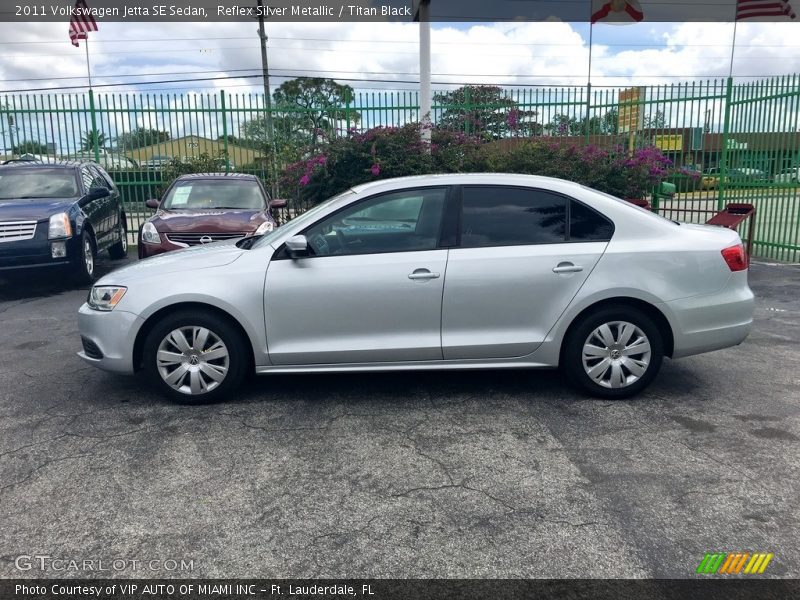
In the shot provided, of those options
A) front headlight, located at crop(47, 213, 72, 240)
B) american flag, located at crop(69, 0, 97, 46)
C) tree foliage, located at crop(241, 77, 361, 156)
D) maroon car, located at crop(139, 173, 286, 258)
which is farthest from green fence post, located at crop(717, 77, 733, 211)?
american flag, located at crop(69, 0, 97, 46)

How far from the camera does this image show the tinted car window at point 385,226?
4.83m

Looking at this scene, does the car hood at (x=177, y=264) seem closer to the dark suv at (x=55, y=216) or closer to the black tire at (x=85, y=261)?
the dark suv at (x=55, y=216)

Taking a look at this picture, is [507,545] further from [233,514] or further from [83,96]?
[83,96]

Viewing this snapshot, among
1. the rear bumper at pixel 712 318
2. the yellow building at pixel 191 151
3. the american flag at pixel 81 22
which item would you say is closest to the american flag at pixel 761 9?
the yellow building at pixel 191 151

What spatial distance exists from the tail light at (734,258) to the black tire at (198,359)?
348cm

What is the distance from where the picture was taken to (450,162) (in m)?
10.8

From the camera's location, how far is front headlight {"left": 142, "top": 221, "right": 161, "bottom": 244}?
8680 mm

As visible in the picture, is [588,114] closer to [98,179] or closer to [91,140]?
[98,179]

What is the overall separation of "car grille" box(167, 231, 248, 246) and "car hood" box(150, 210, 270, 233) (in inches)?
1.7

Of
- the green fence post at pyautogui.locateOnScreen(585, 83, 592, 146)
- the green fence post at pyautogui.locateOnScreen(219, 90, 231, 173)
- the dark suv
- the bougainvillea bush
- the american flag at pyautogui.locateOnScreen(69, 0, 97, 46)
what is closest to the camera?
the dark suv

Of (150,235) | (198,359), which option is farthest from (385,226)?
(150,235)

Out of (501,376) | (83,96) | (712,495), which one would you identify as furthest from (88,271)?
(712,495)

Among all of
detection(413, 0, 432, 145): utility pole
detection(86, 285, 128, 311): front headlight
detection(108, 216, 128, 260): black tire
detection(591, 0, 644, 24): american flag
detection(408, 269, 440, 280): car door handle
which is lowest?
detection(108, 216, 128, 260): black tire

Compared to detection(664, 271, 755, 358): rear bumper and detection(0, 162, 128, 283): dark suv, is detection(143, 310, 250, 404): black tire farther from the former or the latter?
detection(0, 162, 128, 283): dark suv
